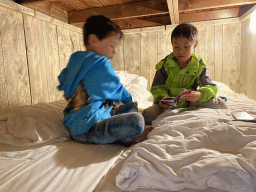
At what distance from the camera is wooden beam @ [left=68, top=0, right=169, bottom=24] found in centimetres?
196

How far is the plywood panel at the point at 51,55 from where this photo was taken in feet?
5.87

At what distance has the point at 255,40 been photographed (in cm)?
182

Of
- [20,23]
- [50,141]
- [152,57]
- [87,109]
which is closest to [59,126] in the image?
[50,141]

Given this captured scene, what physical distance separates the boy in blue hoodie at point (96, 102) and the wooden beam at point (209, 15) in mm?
1877

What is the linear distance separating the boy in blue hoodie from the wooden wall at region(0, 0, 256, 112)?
834mm

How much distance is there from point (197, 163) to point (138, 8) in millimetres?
1935

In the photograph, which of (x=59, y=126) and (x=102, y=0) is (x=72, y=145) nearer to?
(x=59, y=126)

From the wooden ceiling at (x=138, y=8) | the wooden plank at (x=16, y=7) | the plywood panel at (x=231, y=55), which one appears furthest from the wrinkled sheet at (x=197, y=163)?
the plywood panel at (x=231, y=55)

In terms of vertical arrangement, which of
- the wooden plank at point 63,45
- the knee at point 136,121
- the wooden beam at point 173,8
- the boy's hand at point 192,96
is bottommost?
the knee at point 136,121

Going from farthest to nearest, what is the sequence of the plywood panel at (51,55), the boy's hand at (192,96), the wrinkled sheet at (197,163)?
the plywood panel at (51,55), the boy's hand at (192,96), the wrinkled sheet at (197,163)

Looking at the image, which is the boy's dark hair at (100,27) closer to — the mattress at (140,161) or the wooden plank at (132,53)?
the mattress at (140,161)

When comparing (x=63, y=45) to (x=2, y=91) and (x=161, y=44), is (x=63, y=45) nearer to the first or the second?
(x=2, y=91)

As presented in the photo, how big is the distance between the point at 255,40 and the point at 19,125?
2.21 meters

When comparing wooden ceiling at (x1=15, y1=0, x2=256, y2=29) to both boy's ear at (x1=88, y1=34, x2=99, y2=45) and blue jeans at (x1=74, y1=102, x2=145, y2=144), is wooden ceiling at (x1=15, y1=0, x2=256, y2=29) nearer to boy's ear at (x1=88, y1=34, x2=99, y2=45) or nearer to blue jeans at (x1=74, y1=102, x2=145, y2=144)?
boy's ear at (x1=88, y1=34, x2=99, y2=45)
